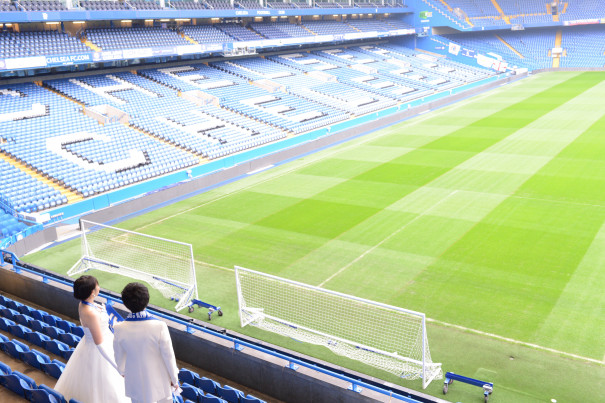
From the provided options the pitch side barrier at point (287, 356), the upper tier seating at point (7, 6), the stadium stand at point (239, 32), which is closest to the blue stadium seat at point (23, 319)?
the pitch side barrier at point (287, 356)

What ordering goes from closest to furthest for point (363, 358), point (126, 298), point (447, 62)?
point (126, 298), point (363, 358), point (447, 62)

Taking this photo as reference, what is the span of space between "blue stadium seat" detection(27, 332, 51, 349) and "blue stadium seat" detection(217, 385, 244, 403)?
3.32 m

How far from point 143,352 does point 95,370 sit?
1.69 meters

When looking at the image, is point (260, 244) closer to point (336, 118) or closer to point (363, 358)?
point (363, 358)

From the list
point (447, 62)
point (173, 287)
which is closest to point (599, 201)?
point (173, 287)

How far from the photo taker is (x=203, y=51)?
34781 millimetres

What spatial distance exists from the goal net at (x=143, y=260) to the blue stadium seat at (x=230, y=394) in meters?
4.46

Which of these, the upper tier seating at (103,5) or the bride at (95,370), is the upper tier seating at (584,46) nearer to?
the upper tier seating at (103,5)

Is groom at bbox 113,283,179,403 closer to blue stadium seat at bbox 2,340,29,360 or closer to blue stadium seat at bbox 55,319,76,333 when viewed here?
blue stadium seat at bbox 2,340,29,360

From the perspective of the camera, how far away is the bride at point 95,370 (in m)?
5.46

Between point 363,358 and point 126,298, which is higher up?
point 126,298

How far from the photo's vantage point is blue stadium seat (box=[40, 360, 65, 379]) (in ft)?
24.3

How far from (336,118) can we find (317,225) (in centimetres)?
1887

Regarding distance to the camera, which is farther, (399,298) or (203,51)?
(203,51)
